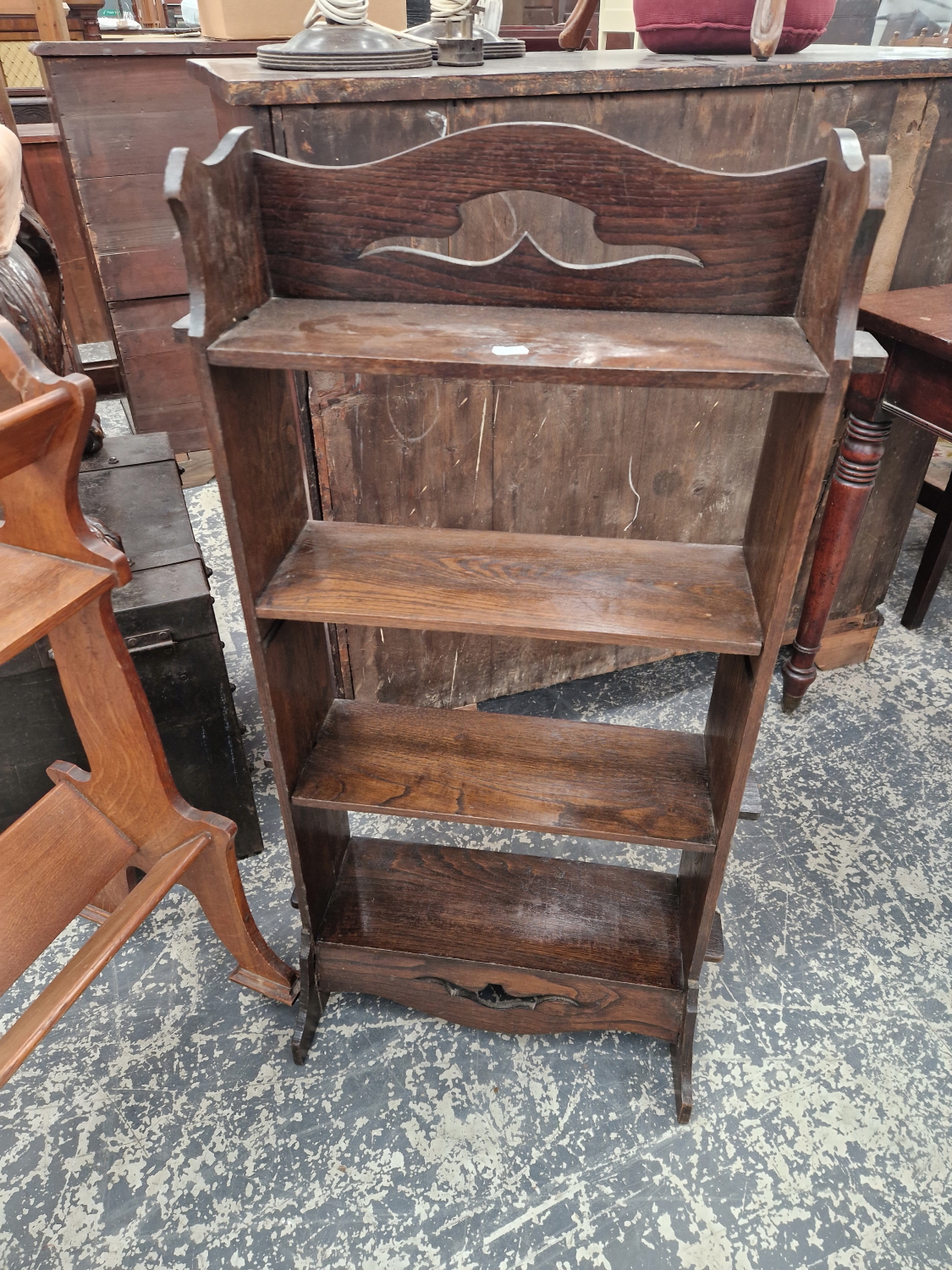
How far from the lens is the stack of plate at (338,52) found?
1259 millimetres

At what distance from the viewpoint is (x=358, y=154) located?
1.29m

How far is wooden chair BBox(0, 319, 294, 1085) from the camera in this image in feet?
3.18

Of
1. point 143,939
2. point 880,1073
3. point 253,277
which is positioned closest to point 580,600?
point 253,277

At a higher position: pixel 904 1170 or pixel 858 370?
pixel 858 370

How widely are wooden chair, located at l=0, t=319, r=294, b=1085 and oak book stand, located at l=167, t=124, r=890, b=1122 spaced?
0.16 m

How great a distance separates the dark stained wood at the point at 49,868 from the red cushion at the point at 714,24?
160 centimetres

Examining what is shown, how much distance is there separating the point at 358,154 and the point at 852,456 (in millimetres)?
1152

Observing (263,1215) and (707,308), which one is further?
(263,1215)

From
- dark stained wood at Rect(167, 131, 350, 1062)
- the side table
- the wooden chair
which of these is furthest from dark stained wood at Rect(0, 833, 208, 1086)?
the side table

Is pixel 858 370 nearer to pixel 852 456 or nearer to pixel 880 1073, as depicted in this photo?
pixel 852 456

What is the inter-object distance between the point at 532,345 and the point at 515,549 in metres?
0.38

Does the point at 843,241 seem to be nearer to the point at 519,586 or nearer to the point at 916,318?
the point at 519,586

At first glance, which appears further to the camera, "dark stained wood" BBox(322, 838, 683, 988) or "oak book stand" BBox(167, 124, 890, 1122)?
"dark stained wood" BBox(322, 838, 683, 988)

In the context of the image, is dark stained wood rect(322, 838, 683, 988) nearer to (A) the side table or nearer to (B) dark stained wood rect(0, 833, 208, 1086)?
(B) dark stained wood rect(0, 833, 208, 1086)
